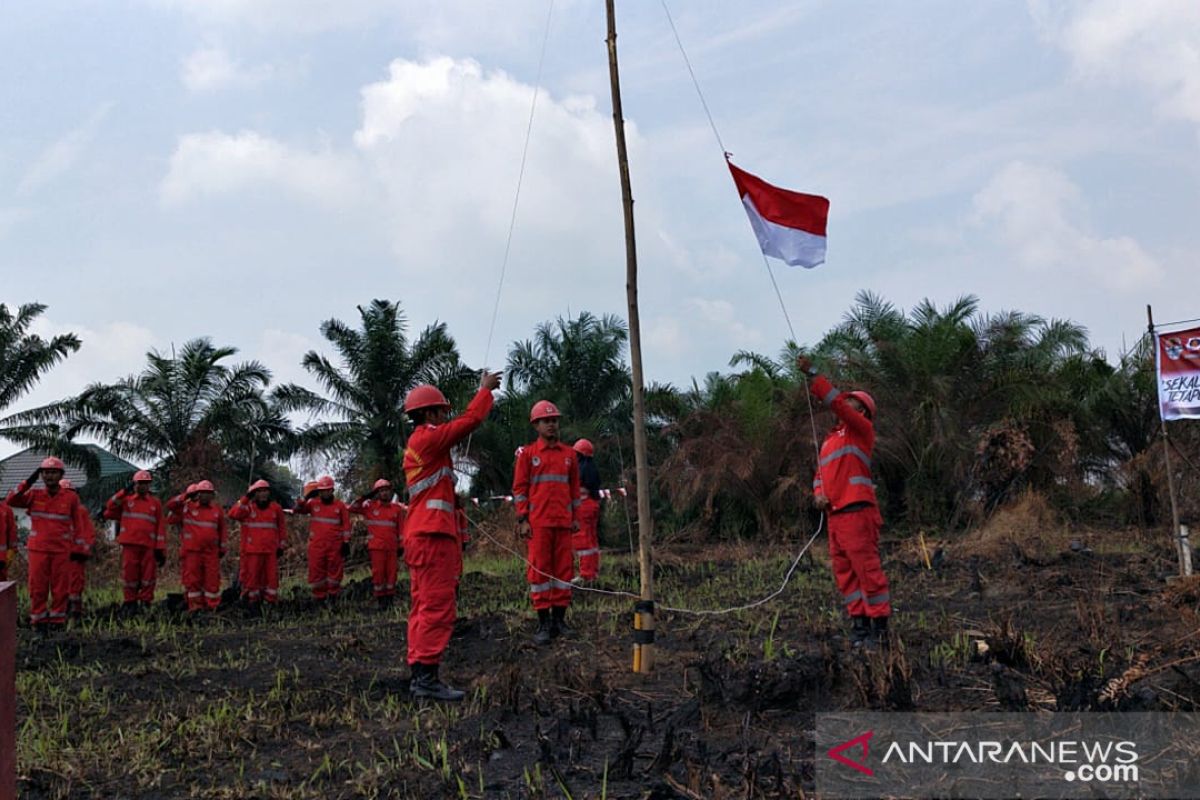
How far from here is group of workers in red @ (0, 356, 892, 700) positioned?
23.1 feet

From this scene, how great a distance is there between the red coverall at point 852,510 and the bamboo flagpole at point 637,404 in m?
1.55

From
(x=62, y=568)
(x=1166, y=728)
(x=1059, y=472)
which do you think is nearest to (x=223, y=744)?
(x=1166, y=728)

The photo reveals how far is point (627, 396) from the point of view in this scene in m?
28.6

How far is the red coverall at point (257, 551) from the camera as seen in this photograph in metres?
13.8

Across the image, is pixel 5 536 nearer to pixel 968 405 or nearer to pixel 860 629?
pixel 860 629

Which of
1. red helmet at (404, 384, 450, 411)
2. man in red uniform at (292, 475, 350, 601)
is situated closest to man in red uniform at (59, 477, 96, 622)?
man in red uniform at (292, 475, 350, 601)

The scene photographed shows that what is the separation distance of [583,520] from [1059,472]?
35.1 ft

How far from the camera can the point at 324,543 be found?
14422 millimetres

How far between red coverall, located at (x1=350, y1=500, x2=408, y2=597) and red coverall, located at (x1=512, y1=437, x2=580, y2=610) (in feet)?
14.6

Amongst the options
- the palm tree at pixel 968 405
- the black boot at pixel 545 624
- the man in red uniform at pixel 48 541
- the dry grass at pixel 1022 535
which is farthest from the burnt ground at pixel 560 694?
the palm tree at pixel 968 405

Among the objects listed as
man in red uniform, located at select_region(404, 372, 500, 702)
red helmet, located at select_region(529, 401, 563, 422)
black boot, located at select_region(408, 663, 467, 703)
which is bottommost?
black boot, located at select_region(408, 663, 467, 703)

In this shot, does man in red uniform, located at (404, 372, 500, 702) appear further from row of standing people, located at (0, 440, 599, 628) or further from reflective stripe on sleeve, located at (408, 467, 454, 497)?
row of standing people, located at (0, 440, 599, 628)

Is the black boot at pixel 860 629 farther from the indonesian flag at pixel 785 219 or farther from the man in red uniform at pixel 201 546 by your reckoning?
the man in red uniform at pixel 201 546

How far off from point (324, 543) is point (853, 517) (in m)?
8.39
